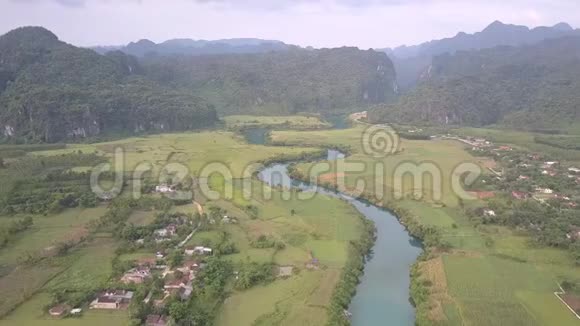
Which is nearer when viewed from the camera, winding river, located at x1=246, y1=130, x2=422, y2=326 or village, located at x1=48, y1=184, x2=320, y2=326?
village, located at x1=48, y1=184, x2=320, y2=326

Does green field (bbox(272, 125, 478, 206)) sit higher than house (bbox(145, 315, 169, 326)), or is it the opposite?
green field (bbox(272, 125, 478, 206))

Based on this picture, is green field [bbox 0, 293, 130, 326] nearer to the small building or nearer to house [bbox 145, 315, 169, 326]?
house [bbox 145, 315, 169, 326]

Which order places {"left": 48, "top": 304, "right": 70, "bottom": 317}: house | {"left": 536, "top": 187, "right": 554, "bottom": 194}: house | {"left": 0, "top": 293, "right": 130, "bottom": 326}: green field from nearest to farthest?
{"left": 0, "top": 293, "right": 130, "bottom": 326}: green field, {"left": 48, "top": 304, "right": 70, "bottom": 317}: house, {"left": 536, "top": 187, "right": 554, "bottom": 194}: house

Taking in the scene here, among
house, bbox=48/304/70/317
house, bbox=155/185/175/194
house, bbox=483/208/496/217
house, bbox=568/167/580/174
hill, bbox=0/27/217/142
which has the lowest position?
house, bbox=483/208/496/217

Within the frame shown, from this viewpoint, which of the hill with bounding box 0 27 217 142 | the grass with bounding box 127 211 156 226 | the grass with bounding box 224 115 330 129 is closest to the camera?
the grass with bounding box 127 211 156 226

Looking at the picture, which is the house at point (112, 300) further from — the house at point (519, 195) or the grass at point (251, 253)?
the house at point (519, 195)

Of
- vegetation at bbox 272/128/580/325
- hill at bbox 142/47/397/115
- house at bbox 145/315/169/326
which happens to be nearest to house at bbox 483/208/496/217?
vegetation at bbox 272/128/580/325

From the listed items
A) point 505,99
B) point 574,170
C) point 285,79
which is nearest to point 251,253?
point 574,170

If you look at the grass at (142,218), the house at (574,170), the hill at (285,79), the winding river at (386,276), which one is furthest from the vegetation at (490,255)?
the hill at (285,79)
